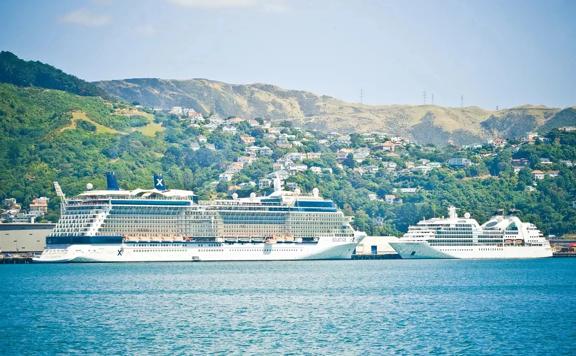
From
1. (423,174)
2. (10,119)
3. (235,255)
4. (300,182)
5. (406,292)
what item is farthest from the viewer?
(423,174)

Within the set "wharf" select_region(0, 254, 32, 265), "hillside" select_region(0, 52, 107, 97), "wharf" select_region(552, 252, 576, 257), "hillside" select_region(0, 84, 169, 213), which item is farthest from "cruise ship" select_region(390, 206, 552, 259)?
"hillside" select_region(0, 52, 107, 97)

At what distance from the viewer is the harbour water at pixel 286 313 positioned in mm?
40625

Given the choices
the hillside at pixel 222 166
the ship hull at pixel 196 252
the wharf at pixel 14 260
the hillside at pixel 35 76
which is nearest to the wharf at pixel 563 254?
the hillside at pixel 222 166

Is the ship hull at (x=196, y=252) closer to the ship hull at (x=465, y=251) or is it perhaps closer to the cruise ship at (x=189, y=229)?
the cruise ship at (x=189, y=229)

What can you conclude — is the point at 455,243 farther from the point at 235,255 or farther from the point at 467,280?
the point at 467,280

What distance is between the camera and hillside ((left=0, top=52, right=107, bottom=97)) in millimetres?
187375

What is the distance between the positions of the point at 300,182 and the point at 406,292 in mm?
89515

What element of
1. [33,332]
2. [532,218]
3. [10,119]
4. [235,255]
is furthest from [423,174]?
[33,332]

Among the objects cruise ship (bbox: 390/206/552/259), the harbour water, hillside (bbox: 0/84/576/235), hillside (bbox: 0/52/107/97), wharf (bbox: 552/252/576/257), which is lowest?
the harbour water

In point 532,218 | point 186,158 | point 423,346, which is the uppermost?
point 186,158

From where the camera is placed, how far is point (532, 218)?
441ft

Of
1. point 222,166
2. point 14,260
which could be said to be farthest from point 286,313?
point 222,166

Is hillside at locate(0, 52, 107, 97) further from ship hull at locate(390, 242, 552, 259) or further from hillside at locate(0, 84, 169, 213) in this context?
ship hull at locate(390, 242, 552, 259)

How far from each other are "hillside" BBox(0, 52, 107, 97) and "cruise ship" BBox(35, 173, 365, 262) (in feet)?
280
